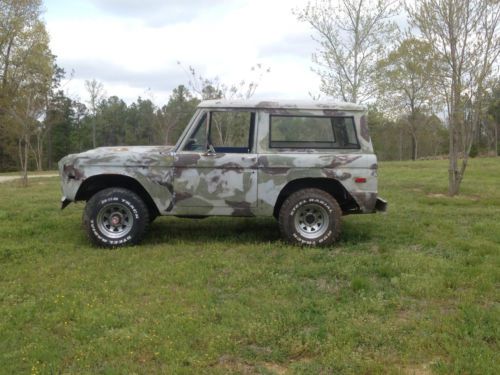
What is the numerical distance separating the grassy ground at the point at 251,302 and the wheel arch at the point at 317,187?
551 millimetres

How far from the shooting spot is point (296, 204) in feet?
21.1

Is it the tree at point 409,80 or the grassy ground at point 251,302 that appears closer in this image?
the grassy ground at point 251,302

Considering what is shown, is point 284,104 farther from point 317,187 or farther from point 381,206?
point 381,206

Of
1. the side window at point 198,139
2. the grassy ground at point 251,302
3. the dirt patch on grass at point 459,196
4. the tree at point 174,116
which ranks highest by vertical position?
the tree at point 174,116

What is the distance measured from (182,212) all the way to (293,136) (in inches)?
73.9

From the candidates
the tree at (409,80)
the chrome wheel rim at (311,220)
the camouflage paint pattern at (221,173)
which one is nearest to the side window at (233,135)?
the camouflage paint pattern at (221,173)

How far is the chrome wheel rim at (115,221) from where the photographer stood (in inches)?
256

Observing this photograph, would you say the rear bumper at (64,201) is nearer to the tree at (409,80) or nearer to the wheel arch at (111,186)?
the wheel arch at (111,186)

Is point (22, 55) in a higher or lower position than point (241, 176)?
higher

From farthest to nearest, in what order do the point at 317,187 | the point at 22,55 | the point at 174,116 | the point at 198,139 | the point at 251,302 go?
the point at 174,116
the point at 22,55
the point at 317,187
the point at 198,139
the point at 251,302

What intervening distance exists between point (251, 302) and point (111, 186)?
3.16 metres

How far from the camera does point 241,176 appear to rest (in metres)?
6.40

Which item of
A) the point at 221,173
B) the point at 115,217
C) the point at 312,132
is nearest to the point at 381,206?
the point at 312,132

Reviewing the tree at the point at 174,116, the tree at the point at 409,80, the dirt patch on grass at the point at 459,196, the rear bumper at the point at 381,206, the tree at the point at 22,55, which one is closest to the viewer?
the rear bumper at the point at 381,206
